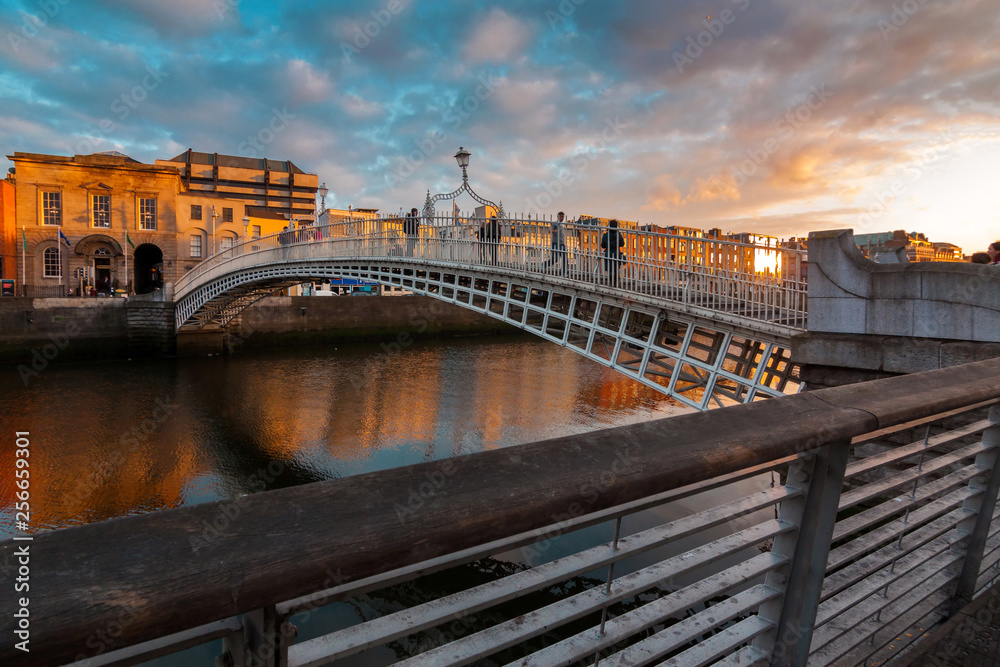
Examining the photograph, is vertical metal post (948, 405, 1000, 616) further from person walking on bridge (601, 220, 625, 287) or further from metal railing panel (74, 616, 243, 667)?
person walking on bridge (601, 220, 625, 287)

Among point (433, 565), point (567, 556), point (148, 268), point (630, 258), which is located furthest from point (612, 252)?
point (148, 268)

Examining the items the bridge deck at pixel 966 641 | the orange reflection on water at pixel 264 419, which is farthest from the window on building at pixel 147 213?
the bridge deck at pixel 966 641

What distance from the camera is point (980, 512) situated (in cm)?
223

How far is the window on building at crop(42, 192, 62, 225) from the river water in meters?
14.1

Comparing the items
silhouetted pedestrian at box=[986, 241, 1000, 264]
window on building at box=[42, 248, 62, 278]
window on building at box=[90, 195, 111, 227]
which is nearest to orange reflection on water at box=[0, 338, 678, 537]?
silhouetted pedestrian at box=[986, 241, 1000, 264]

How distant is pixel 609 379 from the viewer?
17766 mm

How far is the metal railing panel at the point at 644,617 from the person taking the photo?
119cm

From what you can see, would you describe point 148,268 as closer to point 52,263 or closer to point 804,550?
point 52,263

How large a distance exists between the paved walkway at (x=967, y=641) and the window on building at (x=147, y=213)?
1426 inches

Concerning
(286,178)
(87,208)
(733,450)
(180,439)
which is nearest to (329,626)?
(733,450)

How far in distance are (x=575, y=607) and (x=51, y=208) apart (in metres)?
36.6

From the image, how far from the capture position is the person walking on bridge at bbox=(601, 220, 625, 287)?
331 inches

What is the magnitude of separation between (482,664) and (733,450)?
15.2 ft

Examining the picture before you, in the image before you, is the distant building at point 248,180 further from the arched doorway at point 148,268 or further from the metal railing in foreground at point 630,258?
the metal railing in foreground at point 630,258
